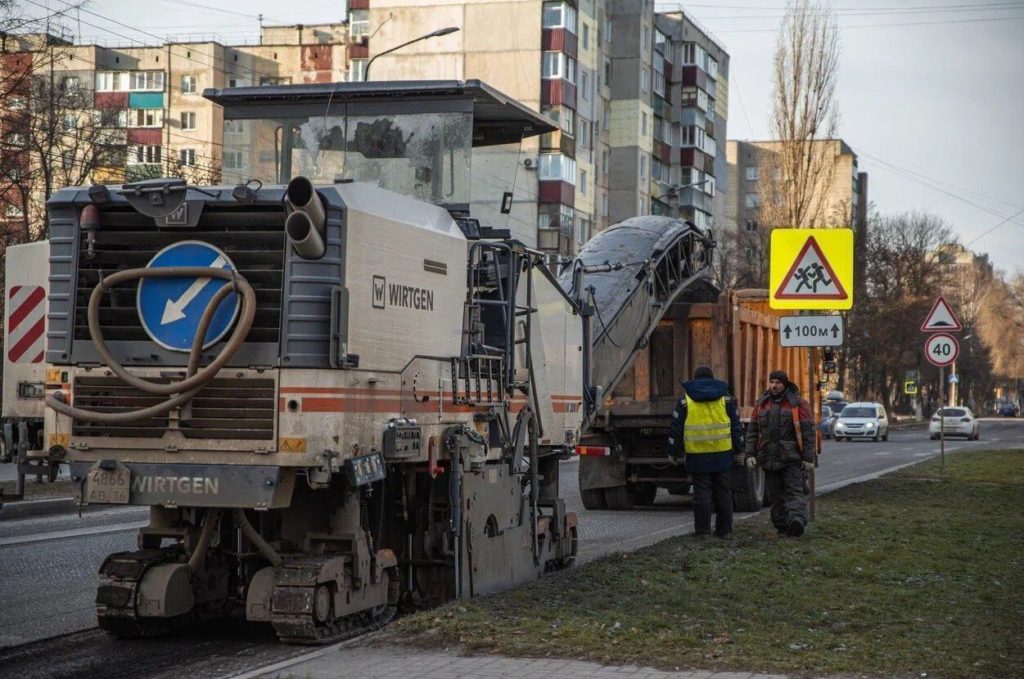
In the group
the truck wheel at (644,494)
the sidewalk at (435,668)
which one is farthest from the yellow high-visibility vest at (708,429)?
the sidewalk at (435,668)

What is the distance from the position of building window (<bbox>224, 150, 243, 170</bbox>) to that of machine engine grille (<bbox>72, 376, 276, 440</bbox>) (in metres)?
2.36

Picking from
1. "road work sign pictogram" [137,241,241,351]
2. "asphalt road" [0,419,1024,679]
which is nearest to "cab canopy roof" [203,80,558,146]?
"road work sign pictogram" [137,241,241,351]

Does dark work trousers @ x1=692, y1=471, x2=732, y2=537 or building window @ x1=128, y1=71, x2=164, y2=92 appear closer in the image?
dark work trousers @ x1=692, y1=471, x2=732, y2=537

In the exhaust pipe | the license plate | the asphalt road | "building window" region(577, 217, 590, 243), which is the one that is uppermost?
"building window" region(577, 217, 590, 243)

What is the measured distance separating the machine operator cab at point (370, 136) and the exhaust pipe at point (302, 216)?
1771 millimetres

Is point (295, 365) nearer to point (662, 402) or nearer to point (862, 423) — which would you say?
point (662, 402)

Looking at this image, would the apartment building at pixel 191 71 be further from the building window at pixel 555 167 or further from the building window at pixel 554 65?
the building window at pixel 555 167

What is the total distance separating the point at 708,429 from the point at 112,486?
7781 millimetres

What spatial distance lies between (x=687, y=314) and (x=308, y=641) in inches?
480

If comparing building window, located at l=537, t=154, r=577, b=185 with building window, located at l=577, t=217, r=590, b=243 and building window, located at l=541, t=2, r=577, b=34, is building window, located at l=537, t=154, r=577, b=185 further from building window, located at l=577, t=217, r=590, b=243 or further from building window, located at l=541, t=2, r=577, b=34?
building window, located at l=541, t=2, r=577, b=34

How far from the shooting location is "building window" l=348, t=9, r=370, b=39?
69125 millimetres

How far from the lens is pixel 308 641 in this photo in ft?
30.2

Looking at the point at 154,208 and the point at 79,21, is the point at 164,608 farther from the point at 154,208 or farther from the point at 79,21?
the point at 79,21

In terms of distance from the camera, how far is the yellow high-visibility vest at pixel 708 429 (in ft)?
51.0
